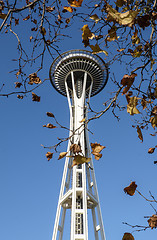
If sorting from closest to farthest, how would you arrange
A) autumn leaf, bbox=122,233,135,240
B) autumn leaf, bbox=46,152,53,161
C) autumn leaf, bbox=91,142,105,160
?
autumn leaf, bbox=122,233,135,240 → autumn leaf, bbox=91,142,105,160 → autumn leaf, bbox=46,152,53,161

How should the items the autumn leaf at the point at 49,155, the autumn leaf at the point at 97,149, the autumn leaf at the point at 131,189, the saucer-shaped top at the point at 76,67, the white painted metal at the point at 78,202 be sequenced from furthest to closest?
the saucer-shaped top at the point at 76,67 → the white painted metal at the point at 78,202 → the autumn leaf at the point at 49,155 → the autumn leaf at the point at 97,149 → the autumn leaf at the point at 131,189

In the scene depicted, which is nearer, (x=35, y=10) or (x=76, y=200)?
(x=35, y=10)

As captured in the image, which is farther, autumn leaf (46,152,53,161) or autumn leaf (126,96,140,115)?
autumn leaf (46,152,53,161)

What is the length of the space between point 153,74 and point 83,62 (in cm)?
2701

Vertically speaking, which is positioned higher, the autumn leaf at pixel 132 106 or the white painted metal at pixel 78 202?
the white painted metal at pixel 78 202

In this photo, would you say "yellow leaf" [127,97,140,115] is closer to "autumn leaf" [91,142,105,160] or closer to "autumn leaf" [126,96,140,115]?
"autumn leaf" [126,96,140,115]

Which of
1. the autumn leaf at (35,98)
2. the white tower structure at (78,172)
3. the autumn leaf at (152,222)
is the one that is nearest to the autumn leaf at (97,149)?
the autumn leaf at (152,222)

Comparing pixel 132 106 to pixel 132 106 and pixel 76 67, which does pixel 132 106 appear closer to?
pixel 132 106

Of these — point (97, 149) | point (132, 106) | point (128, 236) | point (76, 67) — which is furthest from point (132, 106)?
point (76, 67)

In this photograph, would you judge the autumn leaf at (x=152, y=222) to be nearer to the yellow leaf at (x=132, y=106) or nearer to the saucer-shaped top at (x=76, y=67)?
the yellow leaf at (x=132, y=106)

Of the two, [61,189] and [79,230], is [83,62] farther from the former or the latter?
[79,230]

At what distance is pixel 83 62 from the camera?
28.5 m

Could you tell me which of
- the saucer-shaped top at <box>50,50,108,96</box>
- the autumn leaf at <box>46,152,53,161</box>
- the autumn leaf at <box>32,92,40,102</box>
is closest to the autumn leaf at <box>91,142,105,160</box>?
the autumn leaf at <box>46,152,53,161</box>

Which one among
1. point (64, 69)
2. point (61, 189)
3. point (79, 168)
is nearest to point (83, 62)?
point (64, 69)
